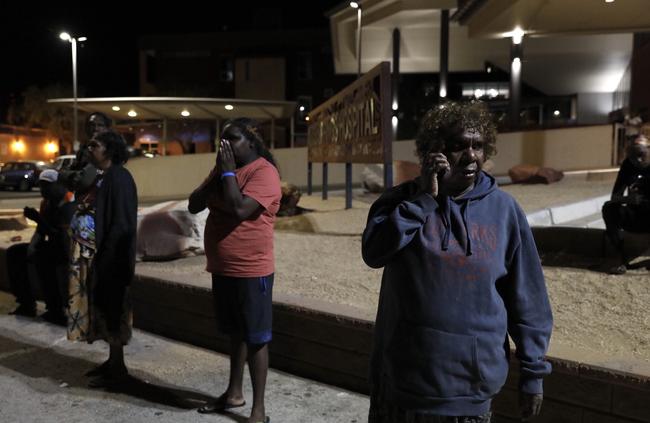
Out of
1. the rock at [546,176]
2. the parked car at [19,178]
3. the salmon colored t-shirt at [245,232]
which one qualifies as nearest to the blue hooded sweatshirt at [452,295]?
the salmon colored t-shirt at [245,232]

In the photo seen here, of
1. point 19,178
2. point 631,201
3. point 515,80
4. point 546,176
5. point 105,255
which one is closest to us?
point 105,255

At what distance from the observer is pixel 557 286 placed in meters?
5.29

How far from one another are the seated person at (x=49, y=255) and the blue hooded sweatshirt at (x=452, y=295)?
177 inches

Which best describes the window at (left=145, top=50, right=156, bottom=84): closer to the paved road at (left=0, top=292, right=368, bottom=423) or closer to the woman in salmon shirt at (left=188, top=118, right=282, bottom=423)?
the paved road at (left=0, top=292, right=368, bottom=423)

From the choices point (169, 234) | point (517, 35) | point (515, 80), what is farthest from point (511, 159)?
point (169, 234)

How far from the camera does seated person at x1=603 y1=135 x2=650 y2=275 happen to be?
568cm

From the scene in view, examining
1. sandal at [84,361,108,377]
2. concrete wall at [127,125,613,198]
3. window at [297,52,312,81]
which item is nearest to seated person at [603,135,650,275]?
sandal at [84,361,108,377]

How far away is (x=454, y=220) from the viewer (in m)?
1.93

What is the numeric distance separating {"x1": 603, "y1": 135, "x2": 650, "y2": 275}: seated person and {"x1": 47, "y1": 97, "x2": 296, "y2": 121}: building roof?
2276 cm

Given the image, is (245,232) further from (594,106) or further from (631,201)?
(594,106)

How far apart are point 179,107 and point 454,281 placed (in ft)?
90.1

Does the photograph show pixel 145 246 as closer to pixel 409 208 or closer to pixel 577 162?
pixel 409 208

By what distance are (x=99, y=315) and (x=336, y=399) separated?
1.67 m

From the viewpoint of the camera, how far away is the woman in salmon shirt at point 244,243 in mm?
3518
